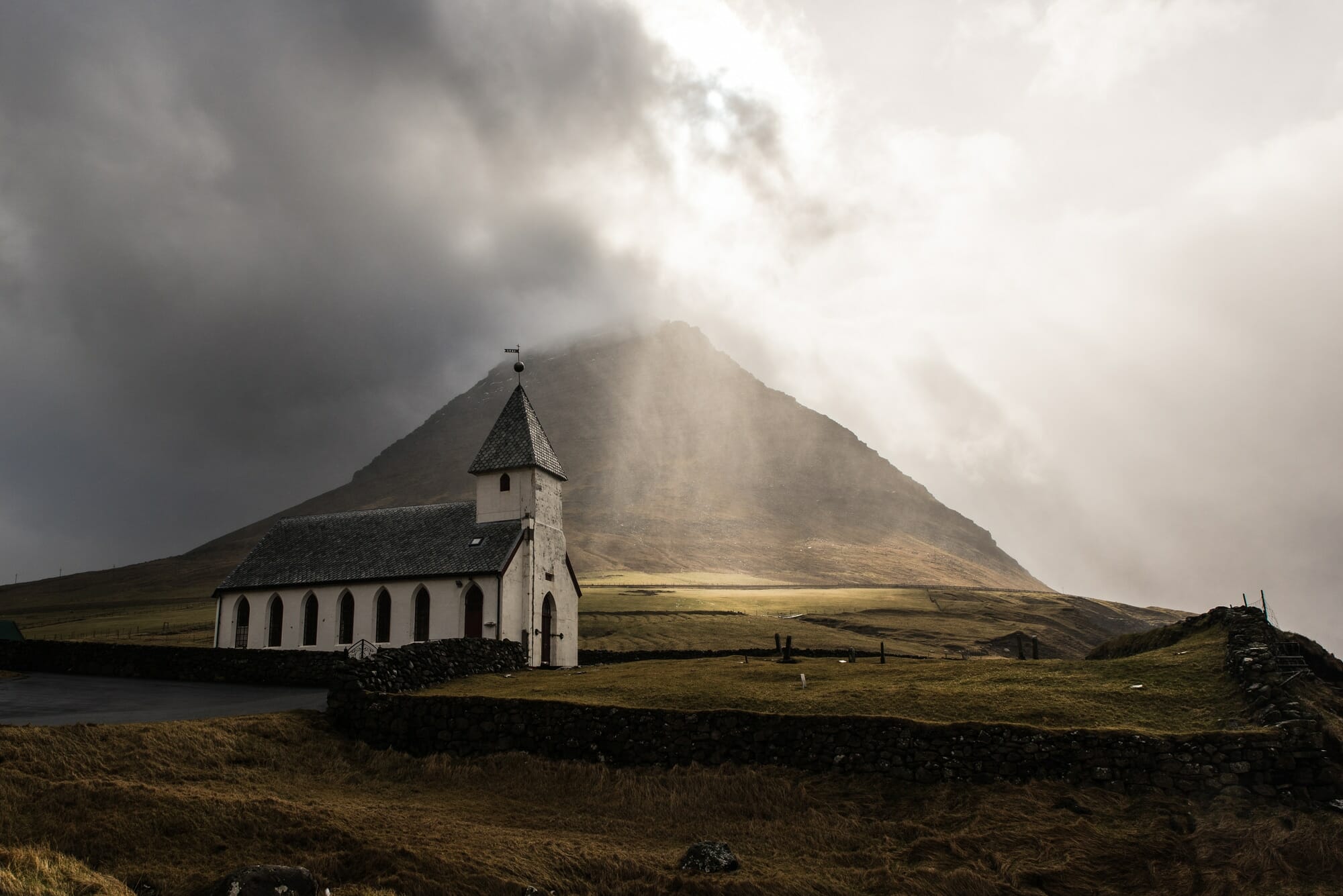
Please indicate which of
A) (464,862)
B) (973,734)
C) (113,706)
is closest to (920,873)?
(973,734)

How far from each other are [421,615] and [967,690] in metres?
30.5

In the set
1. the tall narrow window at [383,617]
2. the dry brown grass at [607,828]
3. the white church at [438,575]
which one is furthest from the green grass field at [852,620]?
the dry brown grass at [607,828]

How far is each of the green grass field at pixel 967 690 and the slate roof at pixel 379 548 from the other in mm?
15974

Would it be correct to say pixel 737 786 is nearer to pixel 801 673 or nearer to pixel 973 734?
A: pixel 973 734

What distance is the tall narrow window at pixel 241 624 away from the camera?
1941 inches

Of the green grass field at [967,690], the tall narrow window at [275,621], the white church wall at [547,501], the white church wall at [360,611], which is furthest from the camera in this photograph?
the tall narrow window at [275,621]

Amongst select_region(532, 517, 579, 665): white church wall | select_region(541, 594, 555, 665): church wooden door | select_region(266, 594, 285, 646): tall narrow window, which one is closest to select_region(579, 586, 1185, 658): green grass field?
select_region(532, 517, 579, 665): white church wall

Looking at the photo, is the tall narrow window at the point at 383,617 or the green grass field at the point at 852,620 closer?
the tall narrow window at the point at 383,617

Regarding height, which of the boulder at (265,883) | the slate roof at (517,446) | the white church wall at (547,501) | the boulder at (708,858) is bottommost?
the boulder at (708,858)

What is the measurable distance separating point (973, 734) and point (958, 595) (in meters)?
120

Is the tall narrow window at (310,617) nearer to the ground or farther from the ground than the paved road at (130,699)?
farther from the ground

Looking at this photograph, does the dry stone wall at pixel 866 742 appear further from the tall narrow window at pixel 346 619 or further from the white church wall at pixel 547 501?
the tall narrow window at pixel 346 619

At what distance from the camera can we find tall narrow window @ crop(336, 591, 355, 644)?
46.4 metres

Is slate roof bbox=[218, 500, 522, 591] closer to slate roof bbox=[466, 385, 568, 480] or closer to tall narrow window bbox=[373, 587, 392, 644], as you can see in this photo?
tall narrow window bbox=[373, 587, 392, 644]
